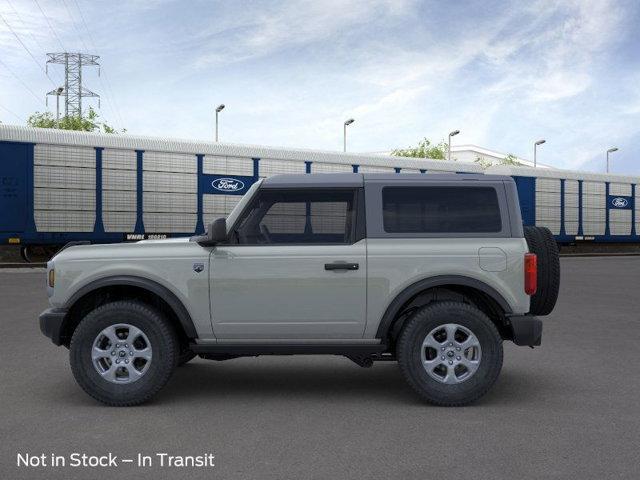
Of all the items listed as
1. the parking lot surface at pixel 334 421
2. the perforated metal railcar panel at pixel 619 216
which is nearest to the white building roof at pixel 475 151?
the perforated metal railcar panel at pixel 619 216

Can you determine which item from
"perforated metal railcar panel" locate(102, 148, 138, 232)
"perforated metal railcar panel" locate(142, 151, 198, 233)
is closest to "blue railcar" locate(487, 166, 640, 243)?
"perforated metal railcar panel" locate(142, 151, 198, 233)

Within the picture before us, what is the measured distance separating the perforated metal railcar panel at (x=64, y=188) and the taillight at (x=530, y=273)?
18.5 metres

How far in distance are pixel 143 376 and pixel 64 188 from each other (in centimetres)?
1751

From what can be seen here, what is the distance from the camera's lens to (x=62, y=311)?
19.5ft

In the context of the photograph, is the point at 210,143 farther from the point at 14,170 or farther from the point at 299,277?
the point at 299,277

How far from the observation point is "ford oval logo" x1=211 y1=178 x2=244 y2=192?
79.5 ft

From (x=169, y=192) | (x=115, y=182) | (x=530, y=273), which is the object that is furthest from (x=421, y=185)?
(x=169, y=192)

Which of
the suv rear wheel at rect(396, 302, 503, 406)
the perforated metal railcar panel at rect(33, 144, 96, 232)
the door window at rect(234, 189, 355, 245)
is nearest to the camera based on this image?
the suv rear wheel at rect(396, 302, 503, 406)

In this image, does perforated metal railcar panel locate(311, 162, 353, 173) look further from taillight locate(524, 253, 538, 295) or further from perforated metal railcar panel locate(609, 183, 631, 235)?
taillight locate(524, 253, 538, 295)

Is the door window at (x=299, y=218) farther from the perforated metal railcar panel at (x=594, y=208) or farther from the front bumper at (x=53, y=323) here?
the perforated metal railcar panel at (x=594, y=208)

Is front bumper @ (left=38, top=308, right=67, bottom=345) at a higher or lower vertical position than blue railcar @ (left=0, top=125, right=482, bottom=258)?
lower

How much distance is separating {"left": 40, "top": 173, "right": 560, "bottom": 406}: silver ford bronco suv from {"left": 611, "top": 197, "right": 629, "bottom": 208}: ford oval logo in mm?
33529

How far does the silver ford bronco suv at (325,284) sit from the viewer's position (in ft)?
18.9

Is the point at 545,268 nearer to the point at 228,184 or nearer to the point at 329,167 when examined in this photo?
the point at 228,184
